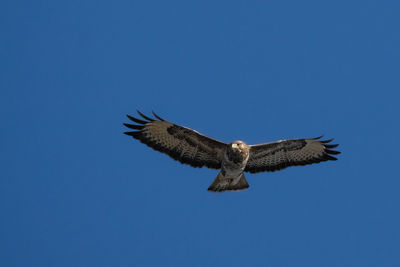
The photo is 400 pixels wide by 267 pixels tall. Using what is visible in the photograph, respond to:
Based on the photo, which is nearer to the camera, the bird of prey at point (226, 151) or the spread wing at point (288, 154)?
the bird of prey at point (226, 151)

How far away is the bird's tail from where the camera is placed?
12.6 meters

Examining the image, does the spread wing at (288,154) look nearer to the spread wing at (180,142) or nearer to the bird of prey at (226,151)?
the bird of prey at (226,151)

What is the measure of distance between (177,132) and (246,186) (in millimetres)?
2016

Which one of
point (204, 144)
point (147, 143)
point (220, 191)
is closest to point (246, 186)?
point (220, 191)

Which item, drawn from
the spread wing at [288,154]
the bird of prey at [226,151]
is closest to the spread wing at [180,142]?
the bird of prey at [226,151]

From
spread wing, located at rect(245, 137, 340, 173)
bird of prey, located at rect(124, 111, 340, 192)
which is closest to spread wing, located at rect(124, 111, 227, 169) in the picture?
bird of prey, located at rect(124, 111, 340, 192)

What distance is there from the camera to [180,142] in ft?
40.3

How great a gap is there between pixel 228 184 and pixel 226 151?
958mm

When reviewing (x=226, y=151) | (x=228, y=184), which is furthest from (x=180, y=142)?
(x=228, y=184)

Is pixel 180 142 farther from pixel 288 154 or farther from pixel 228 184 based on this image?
pixel 288 154

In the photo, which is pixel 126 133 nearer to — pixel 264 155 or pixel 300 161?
pixel 264 155

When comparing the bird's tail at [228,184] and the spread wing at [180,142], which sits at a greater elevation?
the spread wing at [180,142]

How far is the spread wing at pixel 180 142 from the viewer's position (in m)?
12.1

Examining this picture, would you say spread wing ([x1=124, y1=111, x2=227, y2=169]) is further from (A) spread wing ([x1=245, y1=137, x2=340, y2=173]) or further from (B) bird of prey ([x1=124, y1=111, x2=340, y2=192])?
(A) spread wing ([x1=245, y1=137, x2=340, y2=173])
